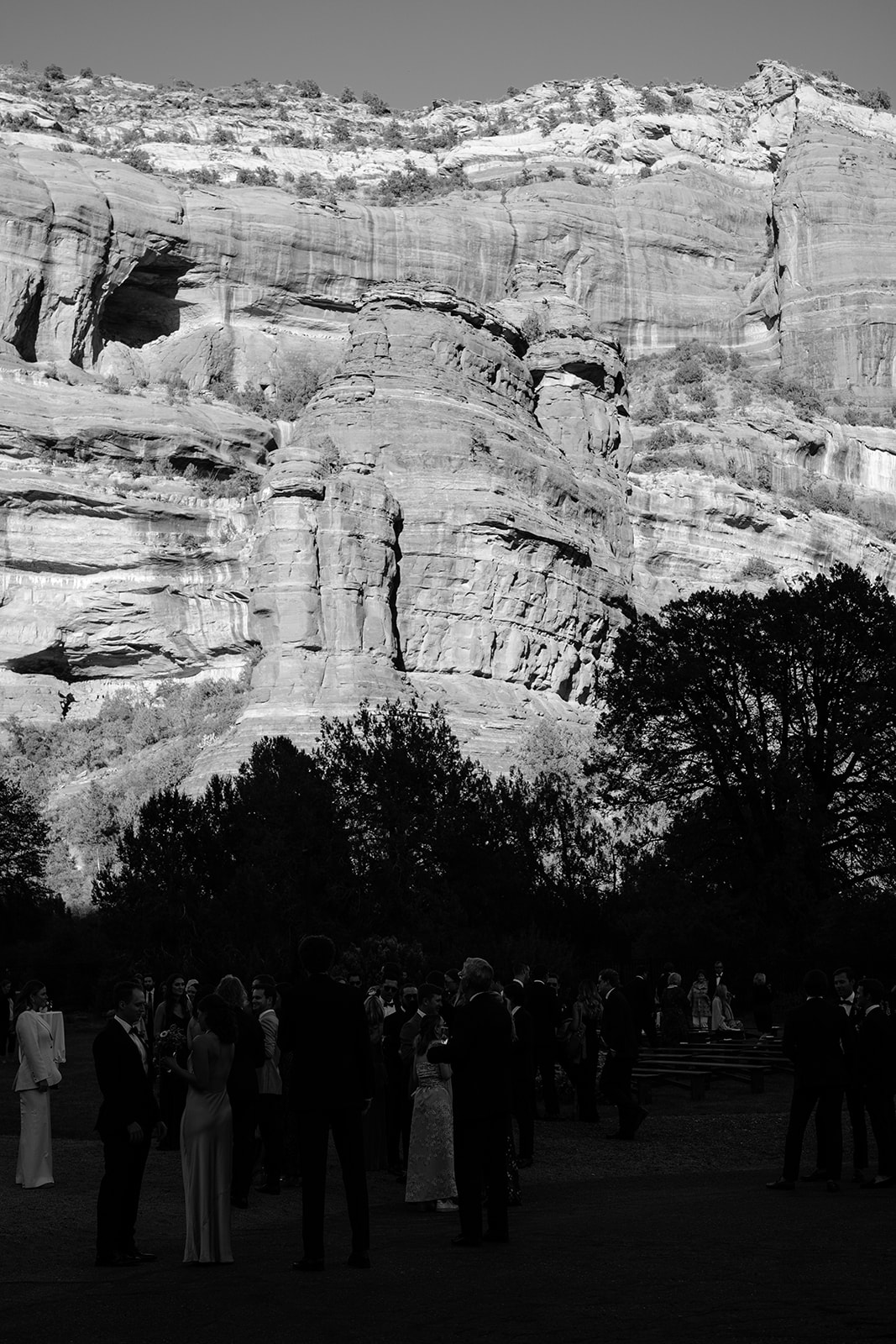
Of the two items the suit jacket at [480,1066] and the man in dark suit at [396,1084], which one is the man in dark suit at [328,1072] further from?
the man in dark suit at [396,1084]

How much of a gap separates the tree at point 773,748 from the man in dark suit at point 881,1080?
2384 centimetres

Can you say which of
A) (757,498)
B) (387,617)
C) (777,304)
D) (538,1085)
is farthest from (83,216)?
(538,1085)

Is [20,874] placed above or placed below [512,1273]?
above

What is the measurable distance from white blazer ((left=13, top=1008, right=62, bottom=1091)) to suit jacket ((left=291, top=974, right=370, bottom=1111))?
4363 mm

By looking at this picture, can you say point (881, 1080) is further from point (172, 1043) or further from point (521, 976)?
point (172, 1043)

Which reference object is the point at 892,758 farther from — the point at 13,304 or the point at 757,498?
the point at 13,304

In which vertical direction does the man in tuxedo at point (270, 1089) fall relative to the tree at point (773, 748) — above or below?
below

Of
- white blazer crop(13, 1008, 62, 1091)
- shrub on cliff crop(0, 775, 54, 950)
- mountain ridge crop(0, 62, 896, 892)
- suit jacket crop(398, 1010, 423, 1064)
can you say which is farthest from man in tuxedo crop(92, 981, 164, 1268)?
mountain ridge crop(0, 62, 896, 892)

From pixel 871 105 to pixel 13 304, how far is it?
108 m

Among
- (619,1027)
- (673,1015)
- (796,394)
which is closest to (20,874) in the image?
(673,1015)

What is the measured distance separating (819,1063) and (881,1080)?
61cm

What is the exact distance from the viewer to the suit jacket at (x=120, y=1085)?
10.9m

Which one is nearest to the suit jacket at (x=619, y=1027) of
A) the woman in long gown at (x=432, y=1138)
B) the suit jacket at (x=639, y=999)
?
the suit jacket at (x=639, y=999)

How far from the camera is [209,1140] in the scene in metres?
10.7
